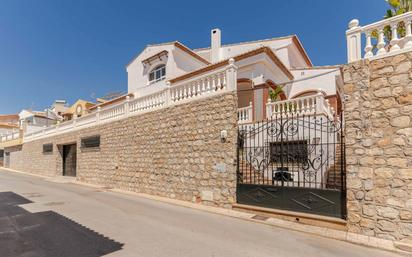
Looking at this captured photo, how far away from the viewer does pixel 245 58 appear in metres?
12.1

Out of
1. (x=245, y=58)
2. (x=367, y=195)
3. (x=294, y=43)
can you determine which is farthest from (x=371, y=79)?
(x=294, y=43)

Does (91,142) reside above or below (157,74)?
below

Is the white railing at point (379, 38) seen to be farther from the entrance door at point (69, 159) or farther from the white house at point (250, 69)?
the entrance door at point (69, 159)

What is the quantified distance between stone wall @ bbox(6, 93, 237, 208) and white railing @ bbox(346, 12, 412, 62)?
333cm

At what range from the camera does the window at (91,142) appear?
44.1 feet

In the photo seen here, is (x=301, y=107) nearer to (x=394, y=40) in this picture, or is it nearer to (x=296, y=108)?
(x=296, y=108)

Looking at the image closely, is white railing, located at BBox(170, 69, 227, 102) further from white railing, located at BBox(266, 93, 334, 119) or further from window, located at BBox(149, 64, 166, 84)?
window, located at BBox(149, 64, 166, 84)

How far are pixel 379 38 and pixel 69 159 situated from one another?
1991 cm

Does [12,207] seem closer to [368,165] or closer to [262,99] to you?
[368,165]

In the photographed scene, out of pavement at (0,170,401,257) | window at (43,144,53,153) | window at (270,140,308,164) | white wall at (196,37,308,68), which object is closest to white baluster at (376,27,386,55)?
window at (270,140,308,164)

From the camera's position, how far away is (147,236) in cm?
479

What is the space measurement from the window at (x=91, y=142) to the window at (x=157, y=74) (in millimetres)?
6254

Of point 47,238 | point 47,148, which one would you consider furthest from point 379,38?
point 47,148

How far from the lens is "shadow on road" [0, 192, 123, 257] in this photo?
4.01 m
